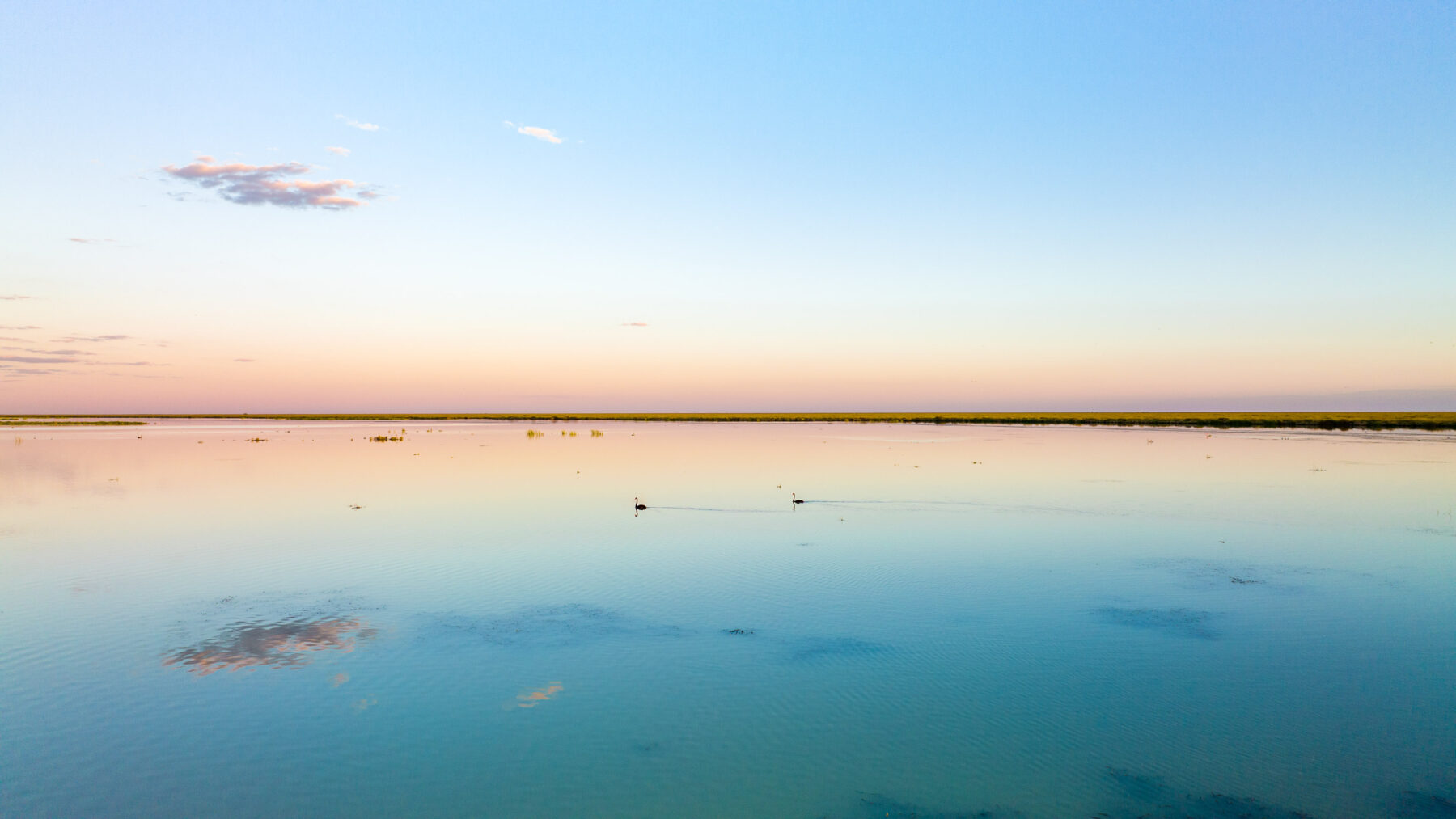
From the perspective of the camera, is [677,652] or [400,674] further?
[677,652]

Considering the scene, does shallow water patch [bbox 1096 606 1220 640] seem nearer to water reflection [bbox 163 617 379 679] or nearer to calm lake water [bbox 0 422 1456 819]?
calm lake water [bbox 0 422 1456 819]

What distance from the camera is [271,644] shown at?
1455cm

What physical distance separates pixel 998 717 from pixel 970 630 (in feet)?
14.5

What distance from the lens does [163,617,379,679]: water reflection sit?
44.4 ft

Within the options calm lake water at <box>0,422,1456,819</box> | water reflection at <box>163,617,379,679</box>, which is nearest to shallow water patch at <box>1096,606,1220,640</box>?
calm lake water at <box>0,422,1456,819</box>

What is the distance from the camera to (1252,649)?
1448 centimetres

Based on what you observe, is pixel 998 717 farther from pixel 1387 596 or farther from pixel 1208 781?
pixel 1387 596

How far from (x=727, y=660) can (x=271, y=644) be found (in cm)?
882

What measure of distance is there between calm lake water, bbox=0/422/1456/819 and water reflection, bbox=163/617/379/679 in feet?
0.28

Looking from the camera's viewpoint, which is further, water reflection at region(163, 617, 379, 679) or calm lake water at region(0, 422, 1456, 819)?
water reflection at region(163, 617, 379, 679)

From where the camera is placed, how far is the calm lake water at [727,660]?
946cm

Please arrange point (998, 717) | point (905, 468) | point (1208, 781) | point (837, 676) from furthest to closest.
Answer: point (905, 468) → point (837, 676) → point (998, 717) → point (1208, 781)

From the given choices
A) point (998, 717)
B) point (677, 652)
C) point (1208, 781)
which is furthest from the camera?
point (677, 652)

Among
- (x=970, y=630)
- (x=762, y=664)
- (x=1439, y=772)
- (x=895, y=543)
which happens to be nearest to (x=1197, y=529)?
(x=895, y=543)
